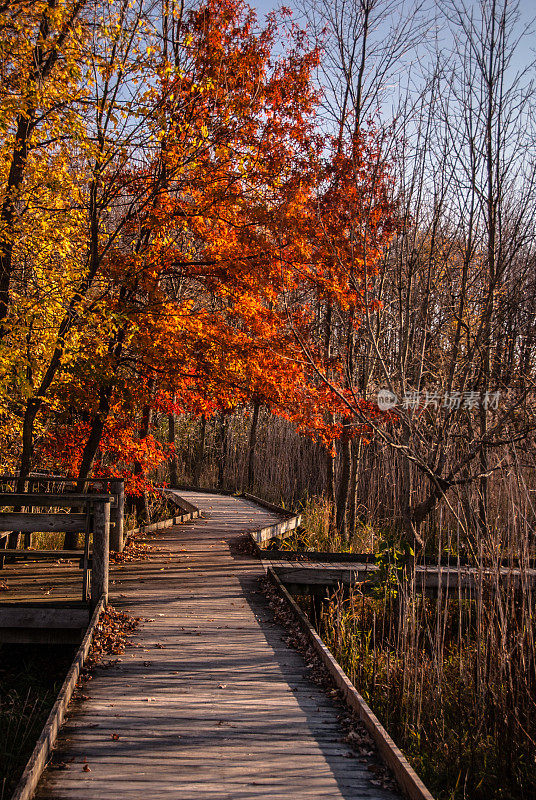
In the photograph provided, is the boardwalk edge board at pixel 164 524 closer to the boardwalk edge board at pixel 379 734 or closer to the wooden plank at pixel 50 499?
the wooden plank at pixel 50 499

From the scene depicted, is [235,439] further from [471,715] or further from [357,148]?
[471,715]

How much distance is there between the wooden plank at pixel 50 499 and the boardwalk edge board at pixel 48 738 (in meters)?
1.44

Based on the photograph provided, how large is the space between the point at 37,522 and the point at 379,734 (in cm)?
397

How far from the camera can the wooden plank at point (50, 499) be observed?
6.41 m

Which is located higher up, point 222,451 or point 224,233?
point 224,233

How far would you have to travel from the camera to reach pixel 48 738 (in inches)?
149

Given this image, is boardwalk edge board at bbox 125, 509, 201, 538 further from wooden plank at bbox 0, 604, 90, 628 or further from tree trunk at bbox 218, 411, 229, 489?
tree trunk at bbox 218, 411, 229, 489

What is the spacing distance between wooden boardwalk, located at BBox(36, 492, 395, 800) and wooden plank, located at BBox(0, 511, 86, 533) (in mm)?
1207

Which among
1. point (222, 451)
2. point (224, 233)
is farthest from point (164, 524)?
point (222, 451)

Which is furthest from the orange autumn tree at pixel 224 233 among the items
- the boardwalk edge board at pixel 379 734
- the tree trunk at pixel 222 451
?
the tree trunk at pixel 222 451

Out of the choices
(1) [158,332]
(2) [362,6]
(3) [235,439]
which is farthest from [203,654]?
(3) [235,439]

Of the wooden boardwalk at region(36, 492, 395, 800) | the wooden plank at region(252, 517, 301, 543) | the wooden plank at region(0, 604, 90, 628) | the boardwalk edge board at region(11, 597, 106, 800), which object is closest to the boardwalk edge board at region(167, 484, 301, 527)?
the wooden plank at region(252, 517, 301, 543)

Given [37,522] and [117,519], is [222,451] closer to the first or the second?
[117,519]

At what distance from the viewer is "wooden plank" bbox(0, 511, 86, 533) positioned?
6.34m
